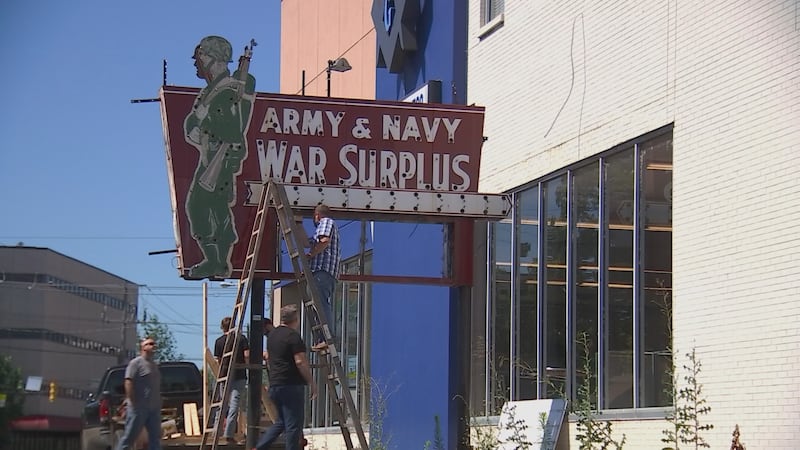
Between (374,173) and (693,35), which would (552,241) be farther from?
(693,35)

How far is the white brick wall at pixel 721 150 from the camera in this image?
11.2 meters

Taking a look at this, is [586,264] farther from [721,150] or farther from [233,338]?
[233,338]

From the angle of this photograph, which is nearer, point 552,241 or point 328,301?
point 328,301

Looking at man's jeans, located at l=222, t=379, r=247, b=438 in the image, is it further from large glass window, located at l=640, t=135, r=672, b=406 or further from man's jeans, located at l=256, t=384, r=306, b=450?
large glass window, located at l=640, t=135, r=672, b=406

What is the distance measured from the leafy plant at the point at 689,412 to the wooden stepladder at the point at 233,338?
4821 millimetres

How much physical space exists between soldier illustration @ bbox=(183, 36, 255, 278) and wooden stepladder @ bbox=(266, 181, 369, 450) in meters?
1.54

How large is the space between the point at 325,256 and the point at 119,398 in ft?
23.5

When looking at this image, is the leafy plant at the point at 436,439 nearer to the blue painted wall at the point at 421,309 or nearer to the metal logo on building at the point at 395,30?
the blue painted wall at the point at 421,309

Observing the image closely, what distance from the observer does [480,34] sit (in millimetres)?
18500

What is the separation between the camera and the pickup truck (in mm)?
19188

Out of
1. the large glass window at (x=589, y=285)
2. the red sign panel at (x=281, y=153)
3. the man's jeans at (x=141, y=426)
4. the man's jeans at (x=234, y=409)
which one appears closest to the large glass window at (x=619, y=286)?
the large glass window at (x=589, y=285)

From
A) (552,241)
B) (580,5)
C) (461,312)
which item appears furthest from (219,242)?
(580,5)

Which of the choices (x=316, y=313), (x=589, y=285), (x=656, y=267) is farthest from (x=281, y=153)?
(x=656, y=267)

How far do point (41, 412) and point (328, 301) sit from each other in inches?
339
